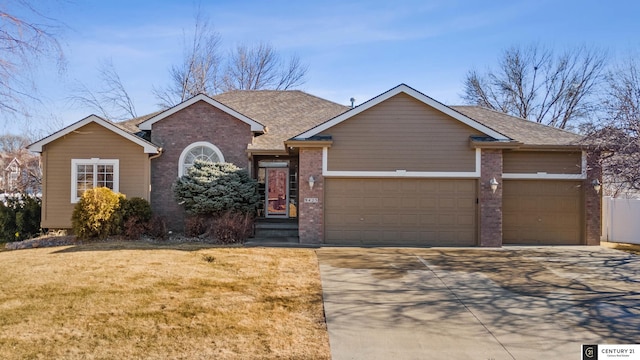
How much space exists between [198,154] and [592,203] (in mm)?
13986

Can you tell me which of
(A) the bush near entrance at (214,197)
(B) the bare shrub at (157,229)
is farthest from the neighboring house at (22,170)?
(A) the bush near entrance at (214,197)

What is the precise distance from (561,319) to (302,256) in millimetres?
6290

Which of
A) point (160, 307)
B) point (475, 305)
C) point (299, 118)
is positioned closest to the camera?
point (160, 307)

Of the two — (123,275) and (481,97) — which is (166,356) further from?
(481,97)

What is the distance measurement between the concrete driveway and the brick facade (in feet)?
21.4

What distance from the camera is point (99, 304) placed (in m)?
6.52

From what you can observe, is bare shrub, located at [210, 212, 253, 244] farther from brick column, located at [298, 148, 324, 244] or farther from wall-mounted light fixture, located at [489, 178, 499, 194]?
wall-mounted light fixture, located at [489, 178, 499, 194]

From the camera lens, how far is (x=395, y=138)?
44.4 feet

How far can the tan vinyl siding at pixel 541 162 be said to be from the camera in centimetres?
1417

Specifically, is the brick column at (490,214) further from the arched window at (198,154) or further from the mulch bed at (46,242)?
the mulch bed at (46,242)

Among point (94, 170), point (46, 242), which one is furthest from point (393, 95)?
point (46, 242)

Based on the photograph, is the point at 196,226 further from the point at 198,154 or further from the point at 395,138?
the point at 395,138

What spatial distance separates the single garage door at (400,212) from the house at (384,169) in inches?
1.3

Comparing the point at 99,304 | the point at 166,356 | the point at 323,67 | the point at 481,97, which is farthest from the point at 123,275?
the point at 481,97
